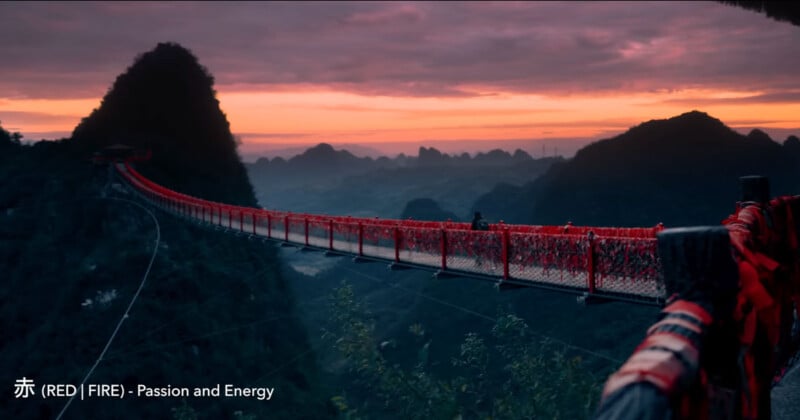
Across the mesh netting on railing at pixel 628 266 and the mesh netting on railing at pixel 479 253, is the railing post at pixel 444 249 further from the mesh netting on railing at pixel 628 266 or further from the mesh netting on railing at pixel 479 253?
the mesh netting on railing at pixel 628 266

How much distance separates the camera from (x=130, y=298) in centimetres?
5244

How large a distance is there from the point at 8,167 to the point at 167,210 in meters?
46.5

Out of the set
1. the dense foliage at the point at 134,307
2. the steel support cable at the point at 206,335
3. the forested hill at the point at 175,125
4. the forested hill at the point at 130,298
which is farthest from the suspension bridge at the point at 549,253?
the forested hill at the point at 175,125

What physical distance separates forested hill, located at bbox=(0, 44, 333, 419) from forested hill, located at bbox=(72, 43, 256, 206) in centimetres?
76

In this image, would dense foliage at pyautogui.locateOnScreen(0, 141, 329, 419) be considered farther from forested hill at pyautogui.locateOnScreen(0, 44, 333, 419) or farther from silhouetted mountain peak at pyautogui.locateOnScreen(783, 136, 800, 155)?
silhouetted mountain peak at pyautogui.locateOnScreen(783, 136, 800, 155)

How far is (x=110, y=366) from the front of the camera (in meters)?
45.4

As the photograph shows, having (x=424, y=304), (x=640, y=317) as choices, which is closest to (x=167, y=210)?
(x=640, y=317)

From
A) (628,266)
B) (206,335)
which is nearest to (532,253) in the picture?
(628,266)

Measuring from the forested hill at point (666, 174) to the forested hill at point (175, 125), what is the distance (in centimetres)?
6611

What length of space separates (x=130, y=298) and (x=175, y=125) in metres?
54.6

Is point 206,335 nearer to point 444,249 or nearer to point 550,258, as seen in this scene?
point 444,249

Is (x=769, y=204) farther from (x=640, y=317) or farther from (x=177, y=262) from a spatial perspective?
(x=640, y=317)

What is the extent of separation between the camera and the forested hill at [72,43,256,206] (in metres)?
88.2

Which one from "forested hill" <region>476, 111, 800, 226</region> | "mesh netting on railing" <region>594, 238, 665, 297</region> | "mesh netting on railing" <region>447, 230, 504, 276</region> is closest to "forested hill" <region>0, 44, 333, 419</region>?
"mesh netting on railing" <region>447, 230, 504, 276</region>
